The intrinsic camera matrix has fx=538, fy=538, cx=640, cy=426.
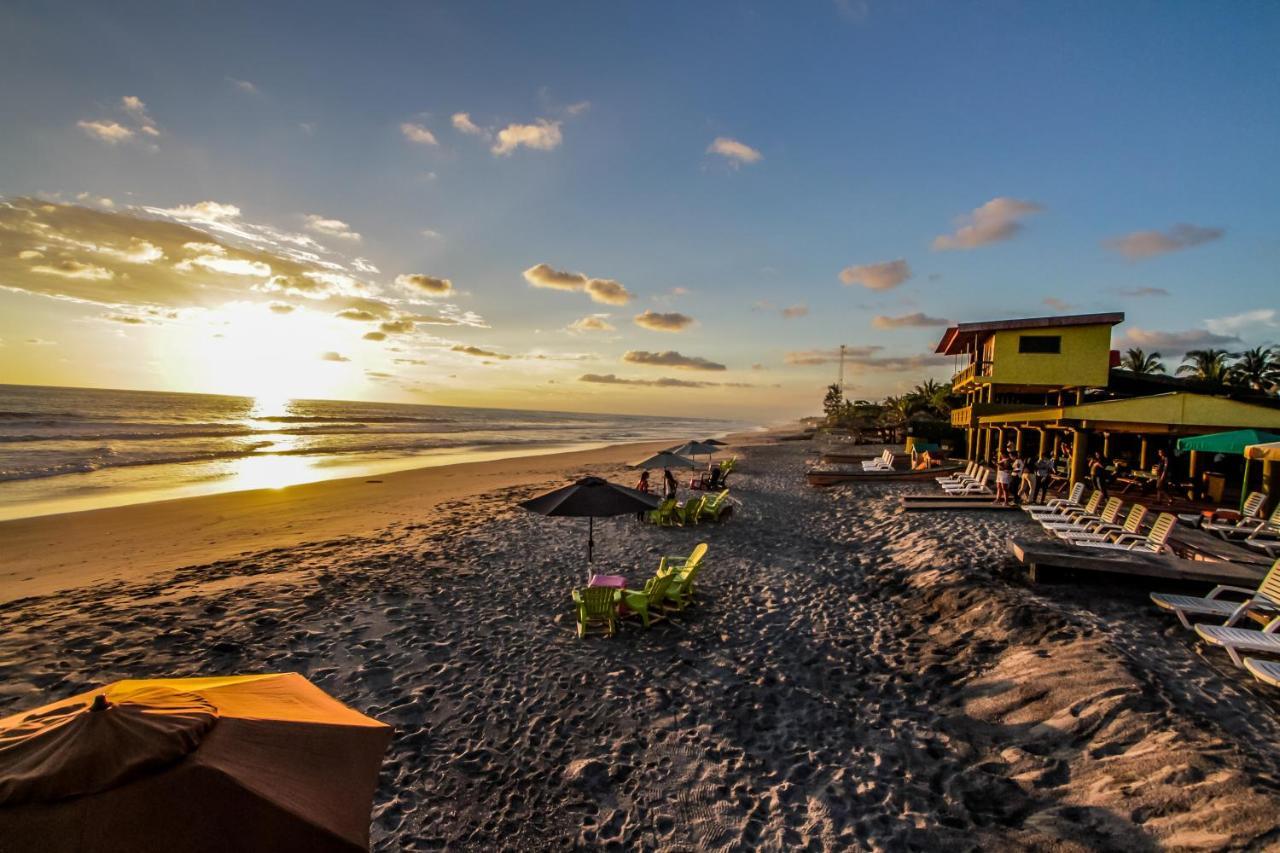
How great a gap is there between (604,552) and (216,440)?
38593 millimetres

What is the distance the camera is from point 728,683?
620 cm

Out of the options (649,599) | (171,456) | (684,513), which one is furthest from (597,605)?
(171,456)

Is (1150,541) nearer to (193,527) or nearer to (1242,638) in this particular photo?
(1242,638)

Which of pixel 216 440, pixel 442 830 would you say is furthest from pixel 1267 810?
pixel 216 440

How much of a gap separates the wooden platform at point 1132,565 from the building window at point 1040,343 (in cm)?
1601

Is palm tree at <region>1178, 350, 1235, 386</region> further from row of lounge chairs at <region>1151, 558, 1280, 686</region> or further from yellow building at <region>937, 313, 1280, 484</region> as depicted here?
row of lounge chairs at <region>1151, 558, 1280, 686</region>

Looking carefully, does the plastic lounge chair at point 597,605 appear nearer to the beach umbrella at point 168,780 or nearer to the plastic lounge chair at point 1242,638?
the beach umbrella at point 168,780

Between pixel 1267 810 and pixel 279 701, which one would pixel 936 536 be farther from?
pixel 279 701

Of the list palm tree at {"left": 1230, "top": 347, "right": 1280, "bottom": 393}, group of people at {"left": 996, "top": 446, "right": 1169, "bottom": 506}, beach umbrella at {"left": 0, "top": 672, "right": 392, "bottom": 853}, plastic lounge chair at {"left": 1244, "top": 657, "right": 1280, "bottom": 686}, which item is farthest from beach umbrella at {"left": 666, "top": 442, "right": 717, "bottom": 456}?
palm tree at {"left": 1230, "top": 347, "right": 1280, "bottom": 393}

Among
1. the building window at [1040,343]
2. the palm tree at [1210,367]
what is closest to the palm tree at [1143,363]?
the palm tree at [1210,367]

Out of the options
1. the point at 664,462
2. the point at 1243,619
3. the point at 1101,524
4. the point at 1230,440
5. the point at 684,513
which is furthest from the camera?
the point at 664,462

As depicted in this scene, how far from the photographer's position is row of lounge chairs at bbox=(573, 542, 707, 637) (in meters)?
7.41

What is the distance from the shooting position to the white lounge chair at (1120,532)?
31.9 feet

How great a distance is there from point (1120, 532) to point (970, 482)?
19.0 feet
